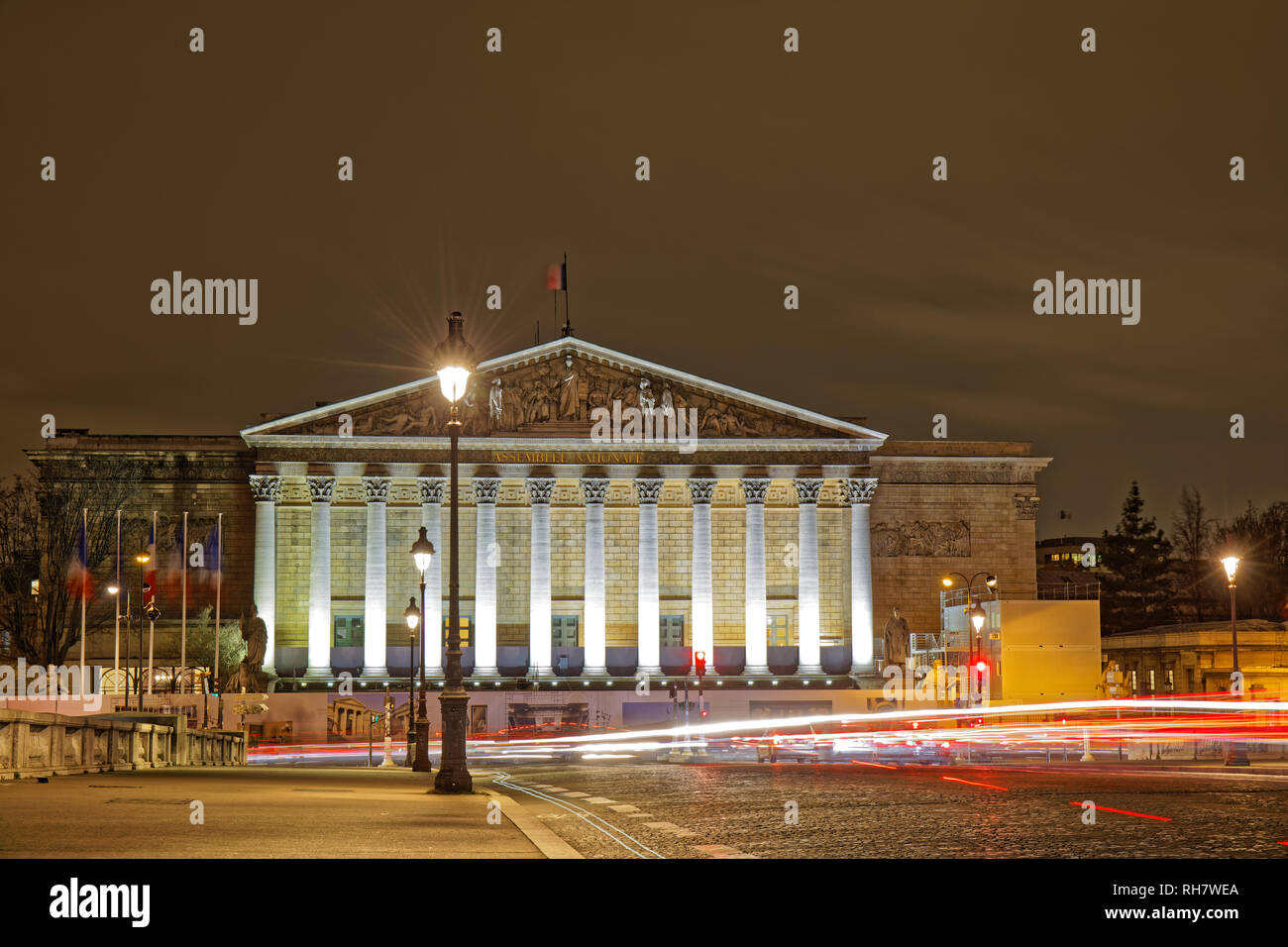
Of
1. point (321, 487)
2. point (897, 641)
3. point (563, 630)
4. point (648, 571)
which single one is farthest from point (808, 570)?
point (321, 487)

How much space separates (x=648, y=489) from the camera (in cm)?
8275

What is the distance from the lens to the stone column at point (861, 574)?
8194cm

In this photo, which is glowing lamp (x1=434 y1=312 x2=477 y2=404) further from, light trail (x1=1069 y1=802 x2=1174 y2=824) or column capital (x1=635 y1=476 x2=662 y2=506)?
column capital (x1=635 y1=476 x2=662 y2=506)

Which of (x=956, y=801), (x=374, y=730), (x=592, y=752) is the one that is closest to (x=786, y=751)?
(x=592, y=752)

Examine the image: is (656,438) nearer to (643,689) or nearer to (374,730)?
(643,689)

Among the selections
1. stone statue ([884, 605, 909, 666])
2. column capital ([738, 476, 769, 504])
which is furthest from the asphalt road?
column capital ([738, 476, 769, 504])

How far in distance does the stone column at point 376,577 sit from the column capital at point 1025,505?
3527 cm

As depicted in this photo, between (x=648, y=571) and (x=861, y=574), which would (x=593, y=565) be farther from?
(x=861, y=574)

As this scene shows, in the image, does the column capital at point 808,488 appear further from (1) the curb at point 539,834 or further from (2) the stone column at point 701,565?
(1) the curb at point 539,834

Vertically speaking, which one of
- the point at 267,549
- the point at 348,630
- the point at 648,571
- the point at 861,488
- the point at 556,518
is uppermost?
the point at 861,488

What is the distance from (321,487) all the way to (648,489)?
1678 centimetres

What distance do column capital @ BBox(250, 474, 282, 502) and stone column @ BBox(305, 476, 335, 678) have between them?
1.68 m

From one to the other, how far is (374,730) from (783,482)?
82.4 feet

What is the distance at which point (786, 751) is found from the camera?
46719 millimetres
